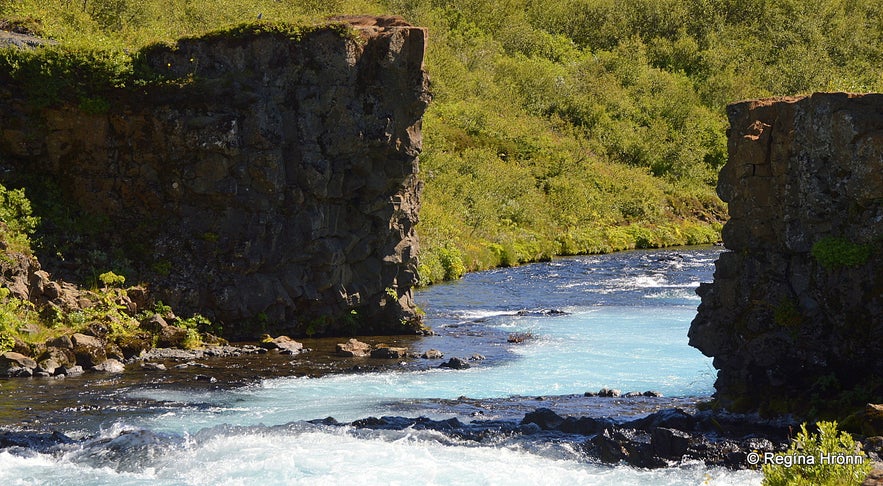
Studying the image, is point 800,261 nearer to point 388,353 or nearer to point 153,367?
point 388,353

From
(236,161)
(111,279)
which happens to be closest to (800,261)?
(236,161)

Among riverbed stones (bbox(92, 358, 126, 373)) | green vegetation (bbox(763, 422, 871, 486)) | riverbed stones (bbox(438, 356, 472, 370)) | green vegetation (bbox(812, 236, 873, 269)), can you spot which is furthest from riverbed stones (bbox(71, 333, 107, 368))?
green vegetation (bbox(763, 422, 871, 486))

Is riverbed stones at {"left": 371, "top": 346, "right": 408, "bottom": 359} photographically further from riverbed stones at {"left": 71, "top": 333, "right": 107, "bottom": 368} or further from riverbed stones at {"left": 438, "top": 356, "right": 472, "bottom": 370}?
riverbed stones at {"left": 71, "top": 333, "right": 107, "bottom": 368}

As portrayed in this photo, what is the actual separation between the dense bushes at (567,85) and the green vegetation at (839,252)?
428 centimetres

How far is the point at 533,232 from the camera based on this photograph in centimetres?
5072

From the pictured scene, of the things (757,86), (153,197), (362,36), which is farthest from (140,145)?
(757,86)

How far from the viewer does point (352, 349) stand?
2508cm

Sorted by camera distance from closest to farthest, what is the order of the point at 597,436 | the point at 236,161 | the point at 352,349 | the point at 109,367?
1. the point at 597,436
2. the point at 109,367
3. the point at 352,349
4. the point at 236,161

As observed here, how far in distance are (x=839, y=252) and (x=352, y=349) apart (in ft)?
39.8

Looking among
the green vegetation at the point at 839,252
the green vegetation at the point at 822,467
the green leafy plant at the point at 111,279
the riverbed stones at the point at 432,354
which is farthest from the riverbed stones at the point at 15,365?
the green vegetation at the point at 839,252

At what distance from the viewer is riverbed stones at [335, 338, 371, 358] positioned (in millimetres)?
24844

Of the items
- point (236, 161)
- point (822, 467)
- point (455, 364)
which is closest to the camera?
point (822, 467)

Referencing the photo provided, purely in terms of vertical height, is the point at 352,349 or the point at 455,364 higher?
the point at 352,349

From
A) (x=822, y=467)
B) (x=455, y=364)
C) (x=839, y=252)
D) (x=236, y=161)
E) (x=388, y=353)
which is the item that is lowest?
(x=455, y=364)
